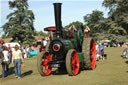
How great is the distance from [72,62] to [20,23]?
122ft

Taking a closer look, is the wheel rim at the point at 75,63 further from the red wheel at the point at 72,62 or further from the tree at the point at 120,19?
the tree at the point at 120,19

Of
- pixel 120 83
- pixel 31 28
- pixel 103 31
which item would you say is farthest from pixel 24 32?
pixel 120 83

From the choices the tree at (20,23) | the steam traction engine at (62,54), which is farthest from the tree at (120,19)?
the steam traction engine at (62,54)

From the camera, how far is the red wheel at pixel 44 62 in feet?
26.7

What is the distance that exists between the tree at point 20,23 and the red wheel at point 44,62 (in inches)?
1283

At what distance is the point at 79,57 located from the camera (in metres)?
8.55

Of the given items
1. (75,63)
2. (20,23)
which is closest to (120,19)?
(20,23)

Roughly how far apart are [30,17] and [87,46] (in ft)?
120

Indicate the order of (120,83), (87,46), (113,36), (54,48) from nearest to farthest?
(120,83), (54,48), (87,46), (113,36)

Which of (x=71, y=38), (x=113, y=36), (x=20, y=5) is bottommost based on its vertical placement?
(x=113, y=36)

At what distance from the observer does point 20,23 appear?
43312 millimetres

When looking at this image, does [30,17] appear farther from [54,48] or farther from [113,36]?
[54,48]

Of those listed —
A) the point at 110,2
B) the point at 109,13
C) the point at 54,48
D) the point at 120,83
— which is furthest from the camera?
the point at 109,13

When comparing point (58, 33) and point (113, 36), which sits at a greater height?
point (58, 33)
